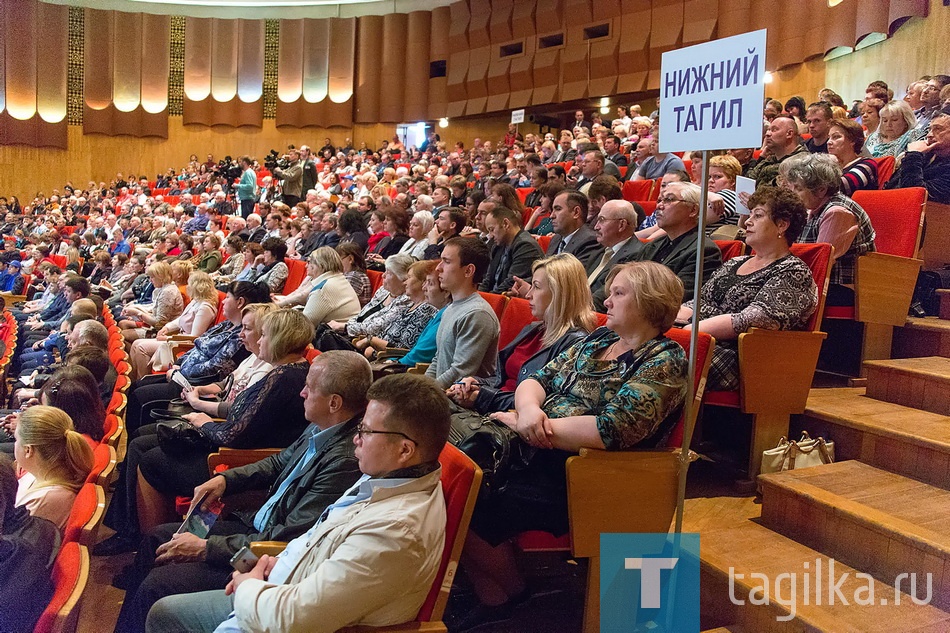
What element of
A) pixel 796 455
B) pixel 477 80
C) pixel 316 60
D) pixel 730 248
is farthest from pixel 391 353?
pixel 316 60

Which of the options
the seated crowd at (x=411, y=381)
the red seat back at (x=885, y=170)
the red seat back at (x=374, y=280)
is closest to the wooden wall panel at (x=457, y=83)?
the seated crowd at (x=411, y=381)

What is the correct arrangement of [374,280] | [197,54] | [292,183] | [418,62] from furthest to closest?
[197,54], [418,62], [292,183], [374,280]

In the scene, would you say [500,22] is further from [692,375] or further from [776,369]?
[692,375]

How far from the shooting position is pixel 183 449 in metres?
2.54

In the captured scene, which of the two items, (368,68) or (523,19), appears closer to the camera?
(523,19)

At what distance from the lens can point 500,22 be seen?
13.9 meters

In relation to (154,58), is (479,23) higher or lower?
higher

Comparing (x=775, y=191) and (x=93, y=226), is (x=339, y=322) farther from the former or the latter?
(x=93, y=226)

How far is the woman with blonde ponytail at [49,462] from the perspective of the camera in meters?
2.11

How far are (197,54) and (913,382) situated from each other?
17.6 m

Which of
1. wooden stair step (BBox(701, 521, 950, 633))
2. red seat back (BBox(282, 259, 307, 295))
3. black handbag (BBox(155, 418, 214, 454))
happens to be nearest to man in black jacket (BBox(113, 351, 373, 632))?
black handbag (BBox(155, 418, 214, 454))

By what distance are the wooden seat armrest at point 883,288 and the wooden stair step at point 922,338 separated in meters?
0.06

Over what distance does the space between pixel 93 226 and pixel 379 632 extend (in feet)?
40.4

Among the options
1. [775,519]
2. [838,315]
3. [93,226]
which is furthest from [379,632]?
[93,226]
